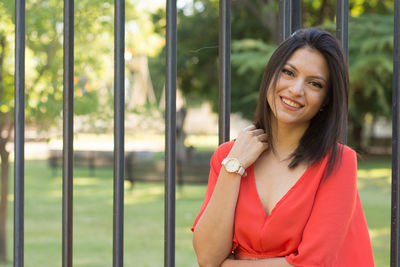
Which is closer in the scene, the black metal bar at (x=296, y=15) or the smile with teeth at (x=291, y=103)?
the smile with teeth at (x=291, y=103)

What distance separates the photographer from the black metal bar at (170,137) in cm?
163

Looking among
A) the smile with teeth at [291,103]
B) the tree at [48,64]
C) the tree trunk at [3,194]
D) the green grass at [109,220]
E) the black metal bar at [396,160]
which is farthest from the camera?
the green grass at [109,220]

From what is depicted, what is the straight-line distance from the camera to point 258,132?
160 cm

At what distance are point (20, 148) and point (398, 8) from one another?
1.21 metres

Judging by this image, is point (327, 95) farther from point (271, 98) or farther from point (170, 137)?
point (170, 137)

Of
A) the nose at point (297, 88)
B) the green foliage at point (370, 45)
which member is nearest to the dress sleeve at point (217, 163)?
the nose at point (297, 88)

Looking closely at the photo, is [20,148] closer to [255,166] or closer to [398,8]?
[255,166]

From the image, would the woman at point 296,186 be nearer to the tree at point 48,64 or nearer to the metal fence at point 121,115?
the metal fence at point 121,115

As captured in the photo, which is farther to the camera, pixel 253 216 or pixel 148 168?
pixel 148 168

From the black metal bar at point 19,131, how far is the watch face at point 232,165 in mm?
617

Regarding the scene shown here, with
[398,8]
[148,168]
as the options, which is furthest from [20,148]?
[148,168]

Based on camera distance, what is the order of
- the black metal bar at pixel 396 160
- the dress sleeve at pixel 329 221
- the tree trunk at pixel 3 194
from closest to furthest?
the dress sleeve at pixel 329 221 < the black metal bar at pixel 396 160 < the tree trunk at pixel 3 194

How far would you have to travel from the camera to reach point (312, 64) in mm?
1482

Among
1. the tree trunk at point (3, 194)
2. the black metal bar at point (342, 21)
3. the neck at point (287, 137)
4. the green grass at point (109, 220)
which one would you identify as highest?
the black metal bar at point (342, 21)
